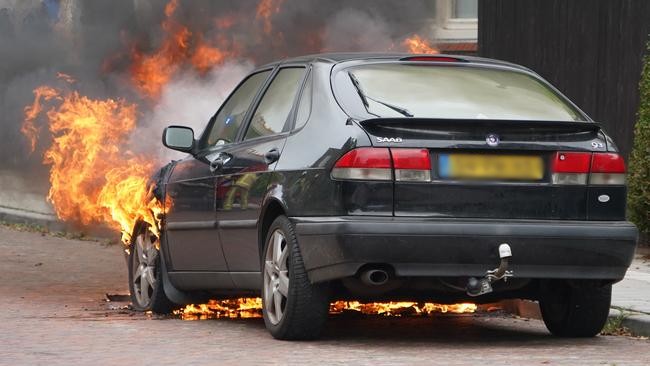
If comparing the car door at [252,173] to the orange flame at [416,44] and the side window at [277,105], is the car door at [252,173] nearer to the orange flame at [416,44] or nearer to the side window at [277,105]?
the side window at [277,105]

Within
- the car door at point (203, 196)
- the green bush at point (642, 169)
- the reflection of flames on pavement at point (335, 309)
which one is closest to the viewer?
Result: the car door at point (203, 196)

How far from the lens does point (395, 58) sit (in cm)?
894

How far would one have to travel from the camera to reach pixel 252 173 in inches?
350

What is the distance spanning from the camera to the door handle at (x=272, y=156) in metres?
8.64

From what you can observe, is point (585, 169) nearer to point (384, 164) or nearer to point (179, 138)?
point (384, 164)

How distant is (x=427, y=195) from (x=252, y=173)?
1279 mm

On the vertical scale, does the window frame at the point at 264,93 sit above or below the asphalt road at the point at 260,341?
above

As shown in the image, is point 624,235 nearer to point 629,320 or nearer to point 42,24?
point 629,320

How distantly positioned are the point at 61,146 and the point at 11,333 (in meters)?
7.81

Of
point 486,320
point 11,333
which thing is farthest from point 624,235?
point 11,333

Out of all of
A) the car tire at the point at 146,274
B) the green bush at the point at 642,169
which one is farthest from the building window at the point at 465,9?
the car tire at the point at 146,274

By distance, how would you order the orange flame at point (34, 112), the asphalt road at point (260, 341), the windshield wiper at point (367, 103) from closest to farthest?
the asphalt road at point (260, 341), the windshield wiper at point (367, 103), the orange flame at point (34, 112)

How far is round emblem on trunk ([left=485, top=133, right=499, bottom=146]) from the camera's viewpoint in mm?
8117

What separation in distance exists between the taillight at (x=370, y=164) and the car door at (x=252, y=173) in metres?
0.72
